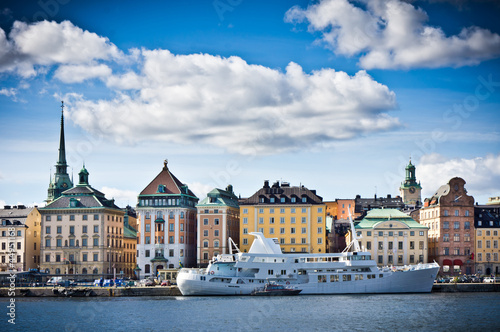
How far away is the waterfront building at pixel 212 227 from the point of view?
520 feet

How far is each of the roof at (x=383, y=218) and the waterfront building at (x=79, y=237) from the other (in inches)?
1892

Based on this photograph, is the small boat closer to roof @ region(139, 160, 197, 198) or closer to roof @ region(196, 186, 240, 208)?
roof @ region(196, 186, 240, 208)

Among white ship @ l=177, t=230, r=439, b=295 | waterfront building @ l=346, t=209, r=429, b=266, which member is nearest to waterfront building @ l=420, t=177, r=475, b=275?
waterfront building @ l=346, t=209, r=429, b=266

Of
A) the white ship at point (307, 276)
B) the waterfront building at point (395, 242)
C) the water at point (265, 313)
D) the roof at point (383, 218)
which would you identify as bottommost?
A: the water at point (265, 313)

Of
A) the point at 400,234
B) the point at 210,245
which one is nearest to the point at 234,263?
the point at 210,245

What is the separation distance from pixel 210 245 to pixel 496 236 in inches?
2146

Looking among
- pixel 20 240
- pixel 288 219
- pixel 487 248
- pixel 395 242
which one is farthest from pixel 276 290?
pixel 20 240

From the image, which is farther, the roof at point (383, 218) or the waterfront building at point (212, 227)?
the roof at point (383, 218)

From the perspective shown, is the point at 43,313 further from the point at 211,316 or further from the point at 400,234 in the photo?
the point at 400,234

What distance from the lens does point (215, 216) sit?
525 feet

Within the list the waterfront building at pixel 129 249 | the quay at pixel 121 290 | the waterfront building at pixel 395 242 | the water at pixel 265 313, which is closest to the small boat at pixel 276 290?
the water at pixel 265 313

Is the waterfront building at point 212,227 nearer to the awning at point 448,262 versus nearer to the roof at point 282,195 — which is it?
the roof at point 282,195

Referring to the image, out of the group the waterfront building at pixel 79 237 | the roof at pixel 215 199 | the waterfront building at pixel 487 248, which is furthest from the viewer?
the waterfront building at pixel 79 237

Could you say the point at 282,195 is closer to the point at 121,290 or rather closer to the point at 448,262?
the point at 448,262
